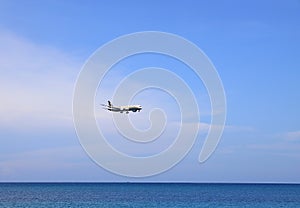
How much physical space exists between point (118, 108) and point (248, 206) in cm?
8203

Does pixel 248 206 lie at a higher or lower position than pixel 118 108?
higher

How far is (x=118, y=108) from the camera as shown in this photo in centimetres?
3222

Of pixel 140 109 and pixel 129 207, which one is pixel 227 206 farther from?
pixel 140 109

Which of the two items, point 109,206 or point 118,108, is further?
point 109,206

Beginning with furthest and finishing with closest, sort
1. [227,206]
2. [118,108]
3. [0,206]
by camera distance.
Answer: [227,206]
[0,206]
[118,108]

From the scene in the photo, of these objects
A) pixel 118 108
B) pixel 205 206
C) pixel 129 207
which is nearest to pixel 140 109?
pixel 118 108

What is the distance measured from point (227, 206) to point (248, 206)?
6.03 m

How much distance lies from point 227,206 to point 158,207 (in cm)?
1478

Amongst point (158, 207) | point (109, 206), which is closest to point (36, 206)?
point (109, 206)

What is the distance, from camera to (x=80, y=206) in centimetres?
9969

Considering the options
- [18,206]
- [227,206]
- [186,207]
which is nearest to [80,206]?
[18,206]

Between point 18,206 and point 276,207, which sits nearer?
point 18,206

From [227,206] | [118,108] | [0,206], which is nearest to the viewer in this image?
[118,108]

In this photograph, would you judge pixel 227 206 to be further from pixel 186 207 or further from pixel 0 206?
pixel 0 206
